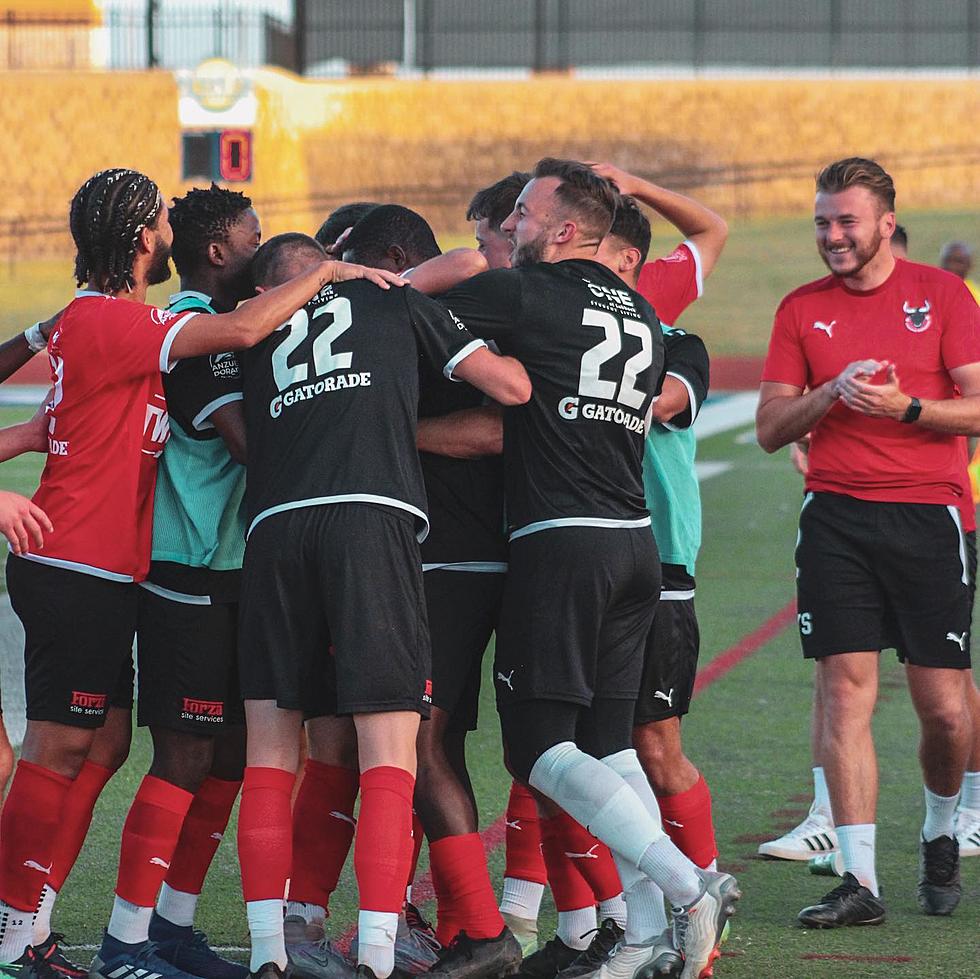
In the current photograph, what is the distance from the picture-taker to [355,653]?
4129mm

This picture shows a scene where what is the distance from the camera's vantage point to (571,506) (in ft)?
14.4

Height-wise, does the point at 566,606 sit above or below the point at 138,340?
below

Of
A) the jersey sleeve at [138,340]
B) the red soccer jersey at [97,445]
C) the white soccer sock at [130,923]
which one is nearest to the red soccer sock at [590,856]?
the white soccer sock at [130,923]

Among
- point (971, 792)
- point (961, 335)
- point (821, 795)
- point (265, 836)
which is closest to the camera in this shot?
point (265, 836)

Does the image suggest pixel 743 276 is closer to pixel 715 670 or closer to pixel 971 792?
pixel 715 670

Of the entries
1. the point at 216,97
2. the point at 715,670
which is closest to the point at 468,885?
the point at 715,670

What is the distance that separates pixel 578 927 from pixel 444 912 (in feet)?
1.25

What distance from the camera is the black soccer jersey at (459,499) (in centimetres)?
462

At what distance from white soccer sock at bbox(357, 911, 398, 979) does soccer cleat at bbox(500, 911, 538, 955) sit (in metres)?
0.87

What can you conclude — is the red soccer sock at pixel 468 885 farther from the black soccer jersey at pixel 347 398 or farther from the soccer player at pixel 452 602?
the black soccer jersey at pixel 347 398

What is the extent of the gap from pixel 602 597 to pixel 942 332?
67.5 inches

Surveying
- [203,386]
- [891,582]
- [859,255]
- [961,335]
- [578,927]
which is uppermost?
[859,255]

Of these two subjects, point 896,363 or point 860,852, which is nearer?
point 860,852

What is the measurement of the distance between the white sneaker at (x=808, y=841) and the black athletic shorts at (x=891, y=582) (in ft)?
2.49
